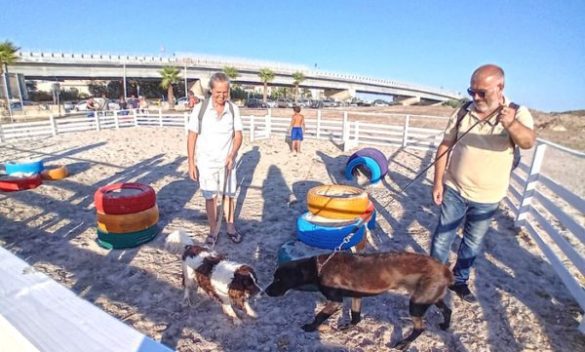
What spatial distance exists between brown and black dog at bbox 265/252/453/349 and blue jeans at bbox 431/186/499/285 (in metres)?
0.62

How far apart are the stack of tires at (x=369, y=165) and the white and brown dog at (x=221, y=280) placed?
536 centimetres

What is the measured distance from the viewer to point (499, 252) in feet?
14.6

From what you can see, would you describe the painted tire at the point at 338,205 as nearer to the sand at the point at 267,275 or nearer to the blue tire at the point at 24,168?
the sand at the point at 267,275

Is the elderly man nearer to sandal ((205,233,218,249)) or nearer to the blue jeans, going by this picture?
sandal ((205,233,218,249))

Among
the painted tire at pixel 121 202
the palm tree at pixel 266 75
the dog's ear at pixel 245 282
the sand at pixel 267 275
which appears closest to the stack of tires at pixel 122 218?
the painted tire at pixel 121 202

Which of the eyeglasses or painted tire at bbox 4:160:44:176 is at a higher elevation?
the eyeglasses

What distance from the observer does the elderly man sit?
388cm

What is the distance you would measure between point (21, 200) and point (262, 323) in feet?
19.8

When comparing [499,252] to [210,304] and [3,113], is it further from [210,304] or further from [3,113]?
[3,113]

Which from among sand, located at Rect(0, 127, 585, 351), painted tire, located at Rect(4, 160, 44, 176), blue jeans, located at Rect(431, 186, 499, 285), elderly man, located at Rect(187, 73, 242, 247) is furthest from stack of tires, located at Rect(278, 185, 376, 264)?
painted tire, located at Rect(4, 160, 44, 176)

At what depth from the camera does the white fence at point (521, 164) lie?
12.2ft

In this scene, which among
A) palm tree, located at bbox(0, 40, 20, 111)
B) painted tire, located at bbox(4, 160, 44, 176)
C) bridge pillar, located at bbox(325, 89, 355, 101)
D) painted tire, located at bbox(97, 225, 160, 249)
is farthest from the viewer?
bridge pillar, located at bbox(325, 89, 355, 101)

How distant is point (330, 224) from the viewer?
4.18 m

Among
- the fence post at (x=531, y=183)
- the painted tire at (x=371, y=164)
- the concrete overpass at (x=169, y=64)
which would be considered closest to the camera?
the fence post at (x=531, y=183)
